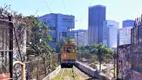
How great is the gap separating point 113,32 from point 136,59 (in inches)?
2505

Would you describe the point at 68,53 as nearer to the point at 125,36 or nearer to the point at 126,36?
the point at 125,36

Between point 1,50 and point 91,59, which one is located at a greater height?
point 1,50

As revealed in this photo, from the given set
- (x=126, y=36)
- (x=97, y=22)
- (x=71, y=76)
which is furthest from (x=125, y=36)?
(x=97, y=22)

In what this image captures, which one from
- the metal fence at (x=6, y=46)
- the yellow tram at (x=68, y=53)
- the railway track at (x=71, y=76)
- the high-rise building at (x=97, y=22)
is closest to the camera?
the metal fence at (x=6, y=46)

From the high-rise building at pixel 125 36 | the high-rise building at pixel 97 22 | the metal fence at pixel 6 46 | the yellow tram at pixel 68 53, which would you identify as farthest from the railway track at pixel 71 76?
the high-rise building at pixel 97 22

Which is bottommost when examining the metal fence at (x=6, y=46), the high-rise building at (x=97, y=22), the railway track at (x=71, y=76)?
the railway track at (x=71, y=76)

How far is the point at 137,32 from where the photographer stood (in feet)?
30.8

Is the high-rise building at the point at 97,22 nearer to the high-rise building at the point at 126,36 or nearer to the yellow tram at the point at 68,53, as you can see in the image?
the yellow tram at the point at 68,53

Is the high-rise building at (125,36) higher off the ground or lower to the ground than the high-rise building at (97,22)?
lower

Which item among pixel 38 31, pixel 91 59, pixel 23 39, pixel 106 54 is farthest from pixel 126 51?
pixel 91 59

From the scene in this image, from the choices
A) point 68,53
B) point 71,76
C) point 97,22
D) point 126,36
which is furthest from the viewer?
point 97,22

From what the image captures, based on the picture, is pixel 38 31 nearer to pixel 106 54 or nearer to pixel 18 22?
pixel 18 22

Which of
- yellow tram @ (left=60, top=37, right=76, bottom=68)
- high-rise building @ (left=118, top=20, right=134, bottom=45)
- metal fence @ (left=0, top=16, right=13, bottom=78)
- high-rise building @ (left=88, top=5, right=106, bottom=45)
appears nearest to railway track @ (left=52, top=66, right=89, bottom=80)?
high-rise building @ (left=118, top=20, right=134, bottom=45)

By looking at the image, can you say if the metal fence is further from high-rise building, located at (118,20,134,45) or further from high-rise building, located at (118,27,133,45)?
high-rise building, located at (118,27,133,45)
